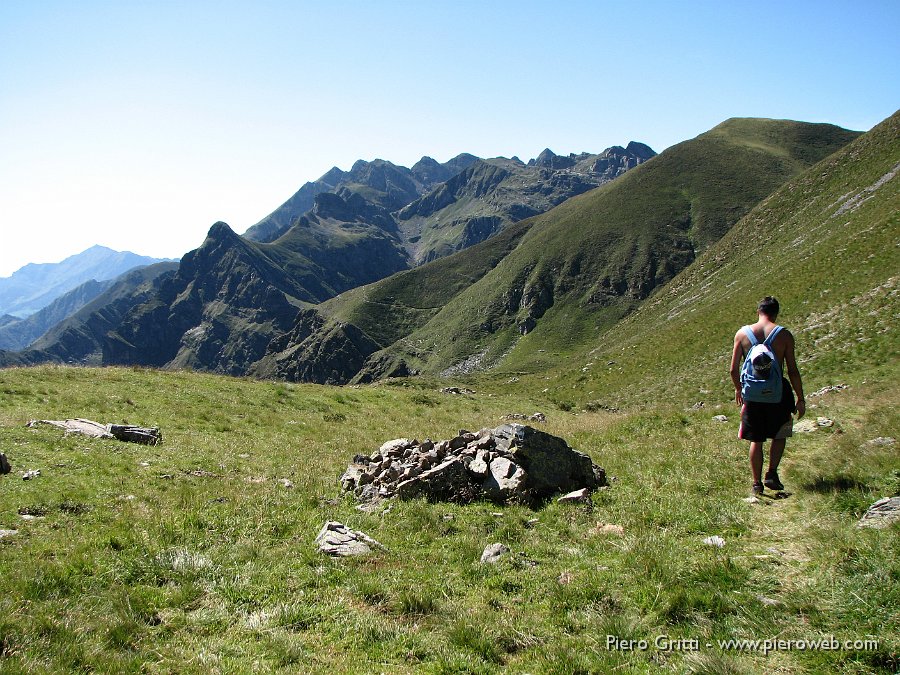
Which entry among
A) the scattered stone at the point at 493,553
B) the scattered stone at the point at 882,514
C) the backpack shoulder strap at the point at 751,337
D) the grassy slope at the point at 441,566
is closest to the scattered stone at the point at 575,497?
the grassy slope at the point at 441,566

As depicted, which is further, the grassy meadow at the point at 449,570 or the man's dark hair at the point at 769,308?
the man's dark hair at the point at 769,308

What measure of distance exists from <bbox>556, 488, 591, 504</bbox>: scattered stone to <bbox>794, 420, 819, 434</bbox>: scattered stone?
275 inches

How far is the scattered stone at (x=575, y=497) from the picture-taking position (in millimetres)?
10242

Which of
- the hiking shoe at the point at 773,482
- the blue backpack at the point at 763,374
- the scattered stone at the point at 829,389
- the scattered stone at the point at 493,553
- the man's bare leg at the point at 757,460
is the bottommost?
the scattered stone at the point at 829,389

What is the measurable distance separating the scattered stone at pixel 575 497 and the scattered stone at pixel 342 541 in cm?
415

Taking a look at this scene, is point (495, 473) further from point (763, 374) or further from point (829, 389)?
point (829, 389)

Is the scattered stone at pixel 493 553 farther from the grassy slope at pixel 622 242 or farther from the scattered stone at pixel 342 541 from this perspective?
the grassy slope at pixel 622 242

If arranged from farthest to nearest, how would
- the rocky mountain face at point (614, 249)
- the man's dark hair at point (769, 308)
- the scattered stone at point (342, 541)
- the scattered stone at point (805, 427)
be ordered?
the rocky mountain face at point (614, 249) < the scattered stone at point (805, 427) < the man's dark hair at point (769, 308) < the scattered stone at point (342, 541)

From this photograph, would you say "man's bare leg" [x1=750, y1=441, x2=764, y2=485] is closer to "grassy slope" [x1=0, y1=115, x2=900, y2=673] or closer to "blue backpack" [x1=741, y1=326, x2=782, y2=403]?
"grassy slope" [x1=0, y1=115, x2=900, y2=673]

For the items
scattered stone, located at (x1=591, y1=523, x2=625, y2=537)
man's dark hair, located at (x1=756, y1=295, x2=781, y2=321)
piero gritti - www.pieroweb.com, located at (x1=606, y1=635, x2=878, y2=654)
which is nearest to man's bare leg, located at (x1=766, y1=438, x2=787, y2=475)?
man's dark hair, located at (x1=756, y1=295, x2=781, y2=321)

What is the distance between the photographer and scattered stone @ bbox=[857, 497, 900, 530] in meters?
6.23

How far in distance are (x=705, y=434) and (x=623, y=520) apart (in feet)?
23.0

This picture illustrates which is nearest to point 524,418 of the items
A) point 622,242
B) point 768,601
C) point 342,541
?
point 342,541

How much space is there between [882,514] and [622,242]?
156 m
